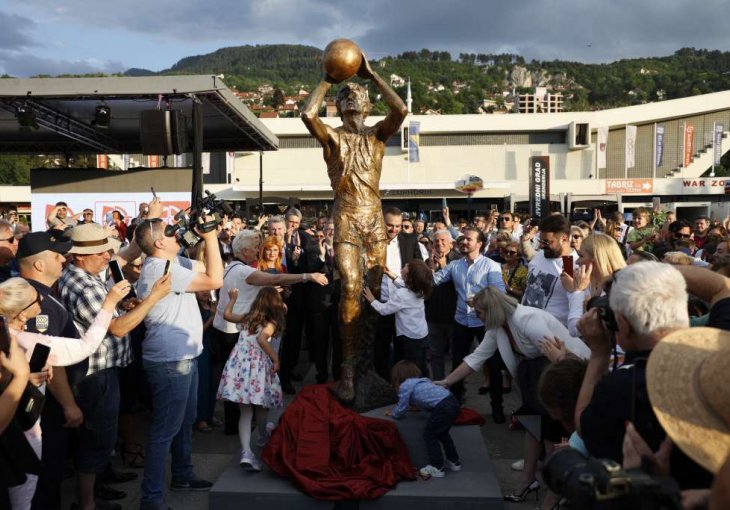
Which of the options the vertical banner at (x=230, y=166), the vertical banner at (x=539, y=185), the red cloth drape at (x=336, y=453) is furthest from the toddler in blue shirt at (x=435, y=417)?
the vertical banner at (x=230, y=166)

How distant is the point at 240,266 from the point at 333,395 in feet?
4.75

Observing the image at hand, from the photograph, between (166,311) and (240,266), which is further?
(240,266)

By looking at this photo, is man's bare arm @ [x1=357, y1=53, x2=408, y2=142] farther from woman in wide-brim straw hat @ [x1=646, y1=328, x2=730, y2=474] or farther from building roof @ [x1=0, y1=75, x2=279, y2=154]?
building roof @ [x1=0, y1=75, x2=279, y2=154]

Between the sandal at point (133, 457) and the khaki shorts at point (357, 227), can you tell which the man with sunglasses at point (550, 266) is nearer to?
the khaki shorts at point (357, 227)

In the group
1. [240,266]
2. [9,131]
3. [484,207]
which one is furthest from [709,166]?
[240,266]

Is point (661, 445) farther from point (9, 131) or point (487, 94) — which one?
point (487, 94)

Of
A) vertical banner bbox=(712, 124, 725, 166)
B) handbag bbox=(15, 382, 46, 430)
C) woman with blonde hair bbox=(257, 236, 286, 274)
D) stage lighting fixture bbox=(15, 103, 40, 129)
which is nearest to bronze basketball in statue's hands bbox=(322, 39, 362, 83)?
woman with blonde hair bbox=(257, 236, 286, 274)

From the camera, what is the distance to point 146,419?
21.4ft

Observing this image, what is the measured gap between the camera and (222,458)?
17.8 feet

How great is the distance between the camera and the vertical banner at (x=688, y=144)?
4284cm

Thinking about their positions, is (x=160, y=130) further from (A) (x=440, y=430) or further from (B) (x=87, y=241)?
(A) (x=440, y=430)

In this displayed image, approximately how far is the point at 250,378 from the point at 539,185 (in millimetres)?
11943

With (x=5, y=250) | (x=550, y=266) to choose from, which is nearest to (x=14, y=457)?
(x=5, y=250)

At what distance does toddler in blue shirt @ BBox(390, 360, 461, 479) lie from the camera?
14.4ft
